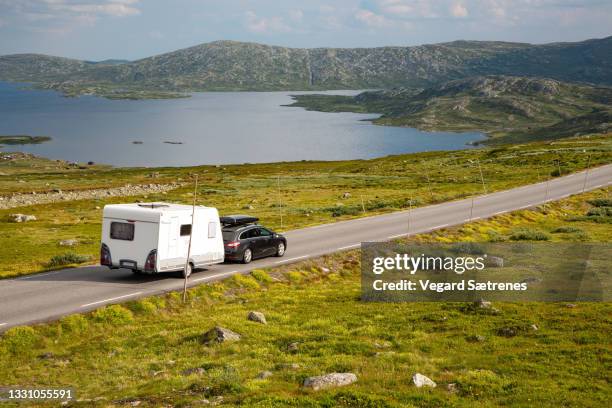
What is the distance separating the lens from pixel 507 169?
9412 cm

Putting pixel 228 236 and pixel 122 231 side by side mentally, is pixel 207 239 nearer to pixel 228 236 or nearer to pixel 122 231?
pixel 228 236

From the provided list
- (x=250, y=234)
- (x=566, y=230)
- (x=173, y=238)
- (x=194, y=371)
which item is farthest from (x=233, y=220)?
(x=566, y=230)

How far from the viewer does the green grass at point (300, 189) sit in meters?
42.2

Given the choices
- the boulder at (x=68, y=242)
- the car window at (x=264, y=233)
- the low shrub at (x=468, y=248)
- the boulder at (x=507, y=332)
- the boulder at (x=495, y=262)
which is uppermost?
the boulder at (x=507, y=332)

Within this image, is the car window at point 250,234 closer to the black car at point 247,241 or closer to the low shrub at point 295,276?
the black car at point 247,241

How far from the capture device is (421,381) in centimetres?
1395

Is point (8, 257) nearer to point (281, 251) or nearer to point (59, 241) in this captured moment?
point (59, 241)

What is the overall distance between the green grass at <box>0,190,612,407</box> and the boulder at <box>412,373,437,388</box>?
9.3 inches

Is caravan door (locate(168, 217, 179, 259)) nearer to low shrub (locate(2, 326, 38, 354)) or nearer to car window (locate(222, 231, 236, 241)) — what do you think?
car window (locate(222, 231, 236, 241))

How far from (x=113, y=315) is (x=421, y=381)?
38.8 feet

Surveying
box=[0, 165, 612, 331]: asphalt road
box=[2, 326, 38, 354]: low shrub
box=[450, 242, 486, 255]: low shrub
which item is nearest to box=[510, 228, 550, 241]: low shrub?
box=[450, 242, 486, 255]: low shrub

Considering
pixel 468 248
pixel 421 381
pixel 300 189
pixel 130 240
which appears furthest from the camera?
pixel 300 189

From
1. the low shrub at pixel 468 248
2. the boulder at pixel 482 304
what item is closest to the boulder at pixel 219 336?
the boulder at pixel 482 304

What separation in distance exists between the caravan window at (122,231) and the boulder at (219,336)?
26.5 feet
